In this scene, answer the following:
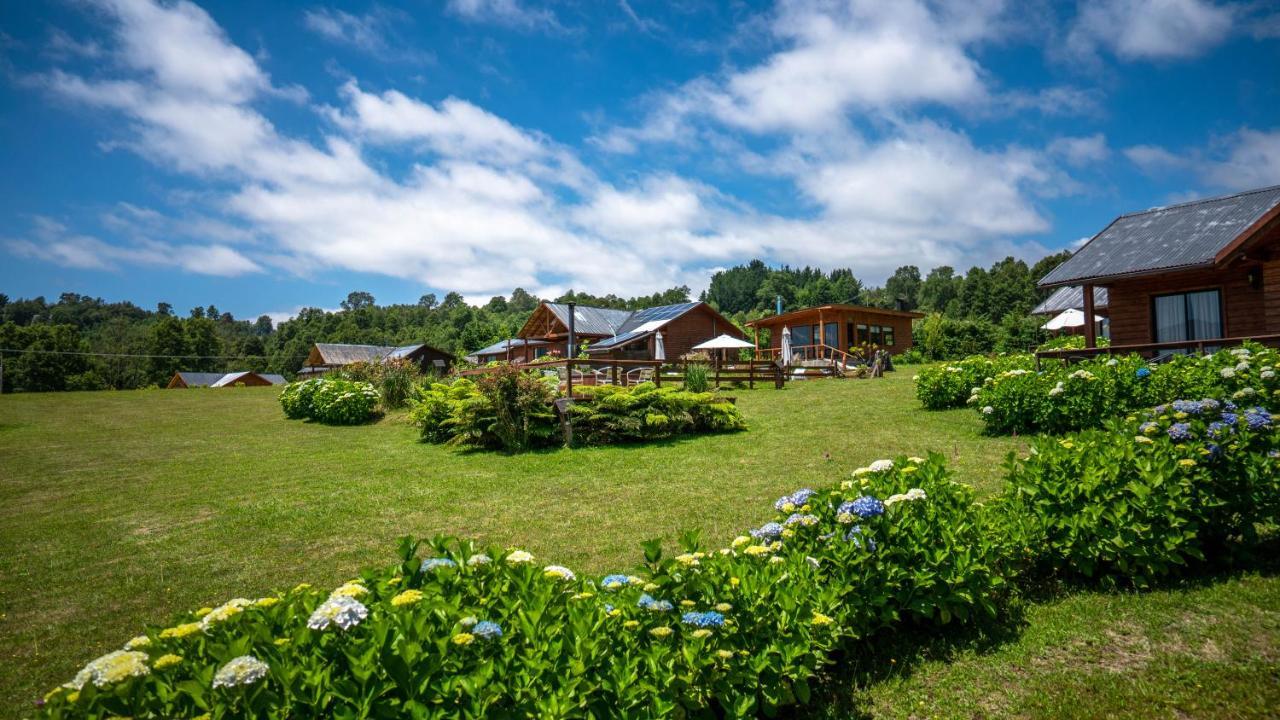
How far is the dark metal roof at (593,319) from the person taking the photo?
38.6m

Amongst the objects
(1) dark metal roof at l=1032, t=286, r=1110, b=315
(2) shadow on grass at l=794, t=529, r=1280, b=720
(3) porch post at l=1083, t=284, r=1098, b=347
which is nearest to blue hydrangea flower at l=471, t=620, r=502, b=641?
(2) shadow on grass at l=794, t=529, r=1280, b=720

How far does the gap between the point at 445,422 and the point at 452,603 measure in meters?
9.85

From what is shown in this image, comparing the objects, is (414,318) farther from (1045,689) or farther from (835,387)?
(1045,689)

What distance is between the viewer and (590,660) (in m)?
2.29

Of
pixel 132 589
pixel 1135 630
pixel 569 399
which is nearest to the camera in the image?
pixel 1135 630

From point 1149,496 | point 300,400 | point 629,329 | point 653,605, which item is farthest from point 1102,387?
point 629,329

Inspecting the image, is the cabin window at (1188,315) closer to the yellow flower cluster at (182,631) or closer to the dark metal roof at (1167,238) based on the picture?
the dark metal roof at (1167,238)

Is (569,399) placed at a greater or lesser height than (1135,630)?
greater

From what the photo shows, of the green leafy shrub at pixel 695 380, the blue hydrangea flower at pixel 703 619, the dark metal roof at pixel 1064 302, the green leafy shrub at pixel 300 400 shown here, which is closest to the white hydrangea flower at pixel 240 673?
the blue hydrangea flower at pixel 703 619

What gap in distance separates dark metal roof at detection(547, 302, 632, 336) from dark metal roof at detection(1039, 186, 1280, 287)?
27077mm

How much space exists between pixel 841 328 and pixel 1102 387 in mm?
24293

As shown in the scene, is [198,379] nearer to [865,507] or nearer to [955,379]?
[955,379]

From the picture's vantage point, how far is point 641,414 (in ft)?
36.4

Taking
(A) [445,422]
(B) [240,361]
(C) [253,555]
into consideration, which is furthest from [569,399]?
(B) [240,361]
